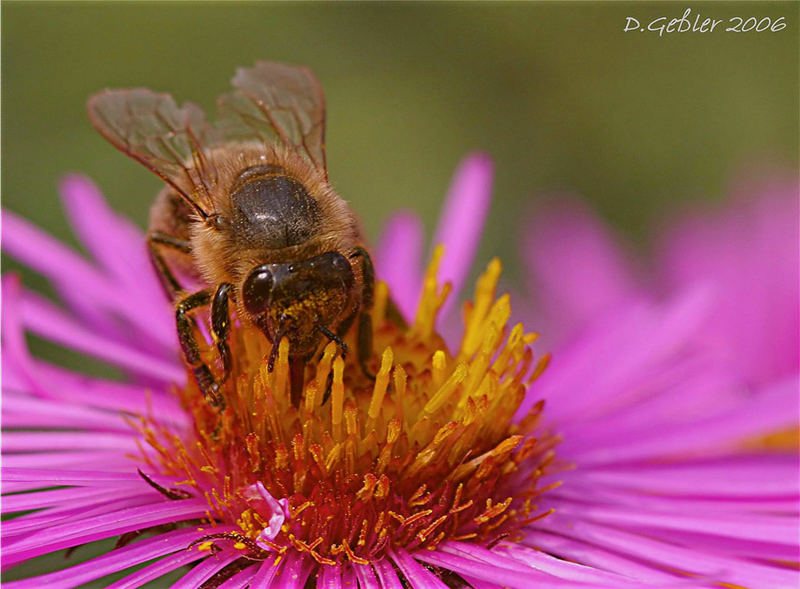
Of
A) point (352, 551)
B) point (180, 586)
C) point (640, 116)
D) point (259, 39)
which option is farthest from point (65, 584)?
point (640, 116)

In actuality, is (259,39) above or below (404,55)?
below

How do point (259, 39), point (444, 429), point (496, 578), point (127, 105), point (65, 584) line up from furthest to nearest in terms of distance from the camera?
1. point (259, 39)
2. point (127, 105)
3. point (444, 429)
4. point (496, 578)
5. point (65, 584)

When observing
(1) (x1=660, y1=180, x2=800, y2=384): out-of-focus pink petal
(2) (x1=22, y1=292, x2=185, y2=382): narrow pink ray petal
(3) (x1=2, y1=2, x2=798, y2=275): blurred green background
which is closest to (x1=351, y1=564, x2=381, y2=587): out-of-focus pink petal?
(2) (x1=22, y1=292, x2=185, y2=382): narrow pink ray petal

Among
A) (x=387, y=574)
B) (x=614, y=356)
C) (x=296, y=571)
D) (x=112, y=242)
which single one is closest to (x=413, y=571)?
(x=387, y=574)

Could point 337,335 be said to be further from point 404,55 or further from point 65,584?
point 404,55

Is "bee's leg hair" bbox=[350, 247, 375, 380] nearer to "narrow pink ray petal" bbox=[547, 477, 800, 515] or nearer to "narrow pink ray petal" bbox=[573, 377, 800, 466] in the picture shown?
"narrow pink ray petal" bbox=[547, 477, 800, 515]

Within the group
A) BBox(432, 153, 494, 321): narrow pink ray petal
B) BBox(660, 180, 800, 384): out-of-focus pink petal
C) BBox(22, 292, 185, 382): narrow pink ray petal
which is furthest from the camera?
BBox(660, 180, 800, 384): out-of-focus pink petal
